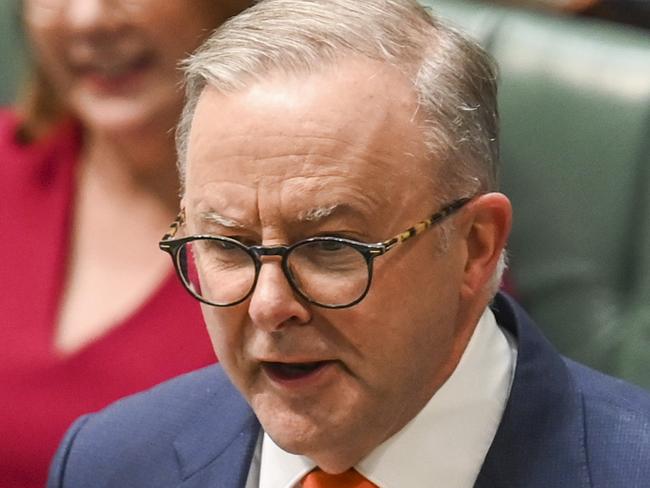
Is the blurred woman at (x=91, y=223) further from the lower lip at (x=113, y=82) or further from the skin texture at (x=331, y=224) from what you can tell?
the skin texture at (x=331, y=224)

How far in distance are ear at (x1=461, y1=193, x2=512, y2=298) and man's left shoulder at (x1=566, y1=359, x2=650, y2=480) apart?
18 cm

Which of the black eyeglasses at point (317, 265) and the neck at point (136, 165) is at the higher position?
the black eyeglasses at point (317, 265)

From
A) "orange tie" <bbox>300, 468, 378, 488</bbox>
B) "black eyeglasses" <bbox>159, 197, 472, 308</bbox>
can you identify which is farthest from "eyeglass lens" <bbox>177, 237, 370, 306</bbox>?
"orange tie" <bbox>300, 468, 378, 488</bbox>

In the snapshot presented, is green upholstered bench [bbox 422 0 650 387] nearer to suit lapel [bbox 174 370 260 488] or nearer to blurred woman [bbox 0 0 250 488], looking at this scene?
blurred woman [bbox 0 0 250 488]

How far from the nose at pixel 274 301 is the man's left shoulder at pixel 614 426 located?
0.33 metres

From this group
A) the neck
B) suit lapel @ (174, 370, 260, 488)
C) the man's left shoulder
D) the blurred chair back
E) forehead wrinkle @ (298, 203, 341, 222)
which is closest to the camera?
forehead wrinkle @ (298, 203, 341, 222)

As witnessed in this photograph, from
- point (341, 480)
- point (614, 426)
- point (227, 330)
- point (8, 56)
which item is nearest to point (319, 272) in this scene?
point (227, 330)

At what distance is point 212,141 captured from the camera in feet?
3.76

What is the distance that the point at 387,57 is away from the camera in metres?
1.15

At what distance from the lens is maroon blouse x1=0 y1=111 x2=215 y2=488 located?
6.15 feet

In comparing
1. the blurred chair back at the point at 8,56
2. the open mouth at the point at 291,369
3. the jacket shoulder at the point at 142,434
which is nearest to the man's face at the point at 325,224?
the open mouth at the point at 291,369

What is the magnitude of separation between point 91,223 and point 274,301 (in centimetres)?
98

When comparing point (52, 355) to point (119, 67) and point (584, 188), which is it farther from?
point (584, 188)

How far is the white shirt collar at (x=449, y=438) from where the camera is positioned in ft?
4.09
